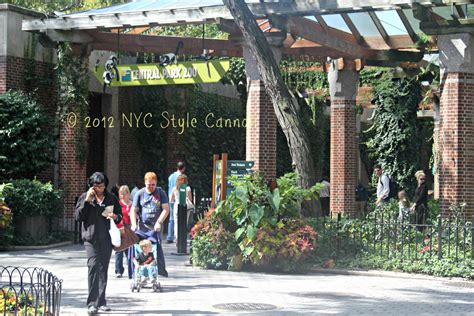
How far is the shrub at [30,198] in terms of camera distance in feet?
63.0

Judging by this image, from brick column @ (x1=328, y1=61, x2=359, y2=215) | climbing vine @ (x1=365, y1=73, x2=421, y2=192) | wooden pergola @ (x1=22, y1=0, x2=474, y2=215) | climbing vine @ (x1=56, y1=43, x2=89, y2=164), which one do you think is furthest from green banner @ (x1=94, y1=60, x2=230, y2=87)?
climbing vine @ (x1=365, y1=73, x2=421, y2=192)

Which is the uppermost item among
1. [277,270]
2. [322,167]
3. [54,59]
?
[54,59]

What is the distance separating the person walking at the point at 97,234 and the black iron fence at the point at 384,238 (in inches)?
239

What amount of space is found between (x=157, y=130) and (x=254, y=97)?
26.8 feet

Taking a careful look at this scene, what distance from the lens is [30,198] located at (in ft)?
63.5

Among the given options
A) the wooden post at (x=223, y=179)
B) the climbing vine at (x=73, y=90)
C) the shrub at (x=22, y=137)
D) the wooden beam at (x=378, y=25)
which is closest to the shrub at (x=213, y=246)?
the wooden post at (x=223, y=179)

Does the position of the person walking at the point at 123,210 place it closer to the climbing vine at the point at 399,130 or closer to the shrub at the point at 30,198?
the shrub at the point at 30,198

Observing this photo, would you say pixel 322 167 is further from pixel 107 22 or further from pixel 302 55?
pixel 107 22

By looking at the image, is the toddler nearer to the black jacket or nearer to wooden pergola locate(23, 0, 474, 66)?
the black jacket

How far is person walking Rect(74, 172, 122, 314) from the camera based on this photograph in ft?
35.6

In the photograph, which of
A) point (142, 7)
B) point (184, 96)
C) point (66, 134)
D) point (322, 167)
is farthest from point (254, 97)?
point (322, 167)

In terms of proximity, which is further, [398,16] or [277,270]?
[398,16]

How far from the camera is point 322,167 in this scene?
33125 mm

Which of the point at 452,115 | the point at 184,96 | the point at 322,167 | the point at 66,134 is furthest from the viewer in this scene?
the point at 322,167
